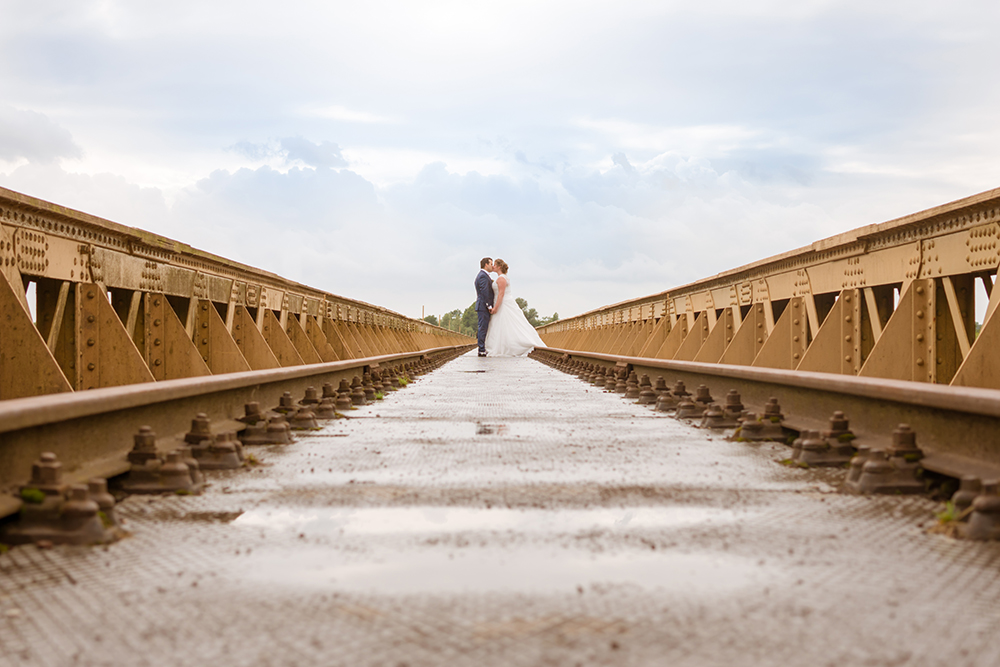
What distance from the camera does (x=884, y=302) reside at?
23.3ft

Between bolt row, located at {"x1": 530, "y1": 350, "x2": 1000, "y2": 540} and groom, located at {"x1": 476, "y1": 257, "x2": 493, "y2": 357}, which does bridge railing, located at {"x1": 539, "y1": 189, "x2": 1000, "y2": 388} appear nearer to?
bolt row, located at {"x1": 530, "y1": 350, "x2": 1000, "y2": 540}

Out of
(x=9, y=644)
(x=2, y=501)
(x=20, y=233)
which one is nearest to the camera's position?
(x=9, y=644)

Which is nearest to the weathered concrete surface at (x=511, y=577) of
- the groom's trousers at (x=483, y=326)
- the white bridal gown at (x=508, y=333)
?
the groom's trousers at (x=483, y=326)

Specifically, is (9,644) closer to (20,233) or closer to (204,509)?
(204,509)

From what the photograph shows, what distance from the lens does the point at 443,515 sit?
280 centimetres

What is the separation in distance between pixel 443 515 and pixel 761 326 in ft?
24.5

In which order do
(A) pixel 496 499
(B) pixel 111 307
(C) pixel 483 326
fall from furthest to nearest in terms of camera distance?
1. (C) pixel 483 326
2. (B) pixel 111 307
3. (A) pixel 496 499

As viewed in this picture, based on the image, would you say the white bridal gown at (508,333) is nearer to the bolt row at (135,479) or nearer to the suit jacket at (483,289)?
the suit jacket at (483,289)

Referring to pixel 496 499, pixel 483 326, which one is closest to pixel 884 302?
pixel 496 499

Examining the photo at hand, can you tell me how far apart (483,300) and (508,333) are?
2163mm

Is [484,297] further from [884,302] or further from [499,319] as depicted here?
[884,302]

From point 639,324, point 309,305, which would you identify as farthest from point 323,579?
point 639,324

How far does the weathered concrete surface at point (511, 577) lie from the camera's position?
1.68m

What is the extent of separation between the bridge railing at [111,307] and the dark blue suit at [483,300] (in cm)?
1562
